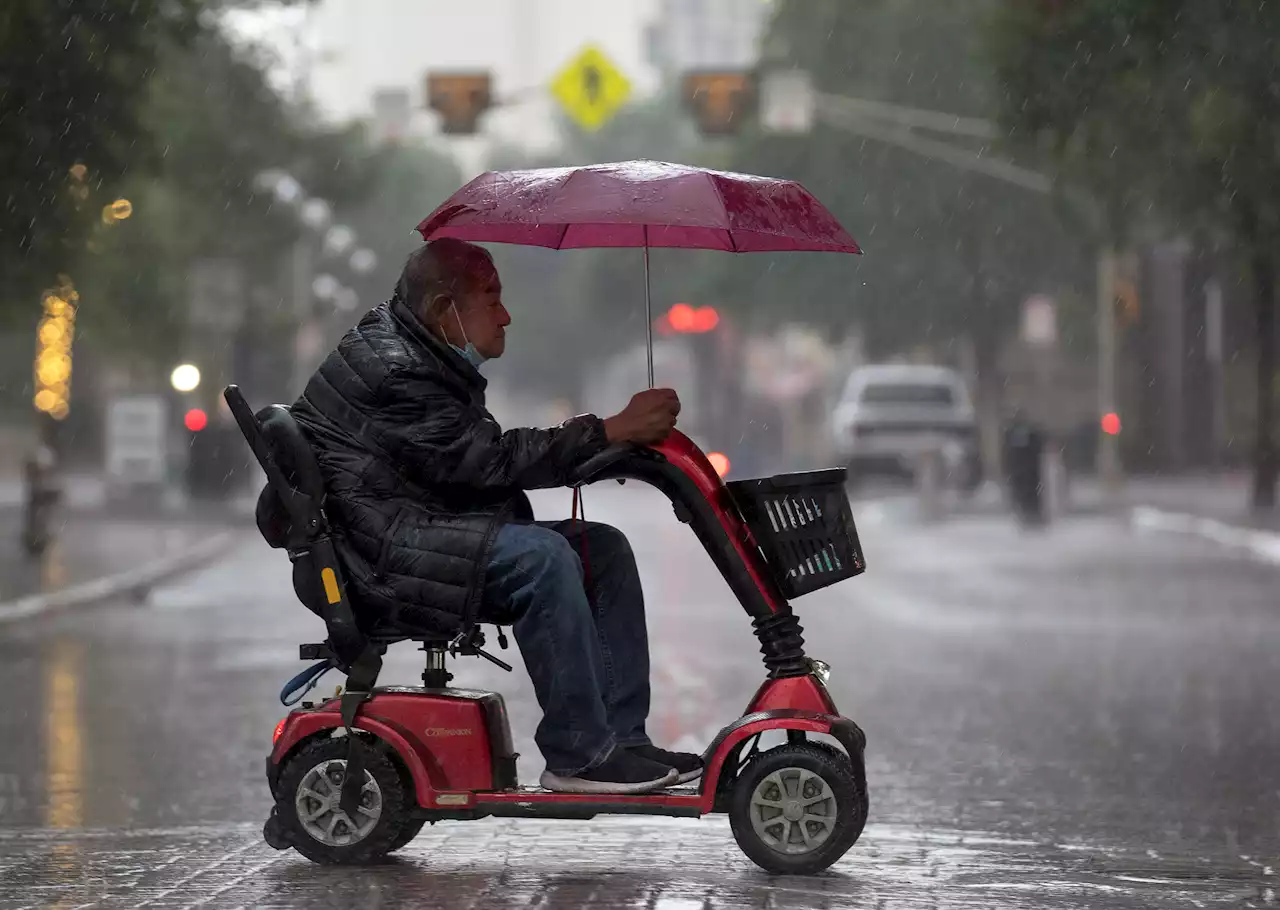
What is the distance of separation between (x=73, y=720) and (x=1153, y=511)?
2551 cm

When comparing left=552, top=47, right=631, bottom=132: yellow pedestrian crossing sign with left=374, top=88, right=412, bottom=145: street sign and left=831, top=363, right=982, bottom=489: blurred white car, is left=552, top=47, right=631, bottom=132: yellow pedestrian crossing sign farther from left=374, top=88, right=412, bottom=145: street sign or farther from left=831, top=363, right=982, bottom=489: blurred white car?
left=831, top=363, right=982, bottom=489: blurred white car

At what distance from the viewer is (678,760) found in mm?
7172

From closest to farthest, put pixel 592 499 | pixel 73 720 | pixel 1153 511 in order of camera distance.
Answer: pixel 73 720 < pixel 1153 511 < pixel 592 499

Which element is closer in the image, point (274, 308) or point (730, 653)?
point (730, 653)

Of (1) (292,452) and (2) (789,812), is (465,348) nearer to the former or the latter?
(1) (292,452)

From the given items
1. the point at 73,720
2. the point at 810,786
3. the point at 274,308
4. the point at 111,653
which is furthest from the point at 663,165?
the point at 274,308

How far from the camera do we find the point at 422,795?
6980 millimetres

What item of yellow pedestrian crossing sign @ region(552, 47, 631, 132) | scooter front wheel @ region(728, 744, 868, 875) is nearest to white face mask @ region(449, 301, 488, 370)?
scooter front wheel @ region(728, 744, 868, 875)

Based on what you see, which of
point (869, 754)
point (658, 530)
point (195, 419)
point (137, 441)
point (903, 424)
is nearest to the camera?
point (869, 754)

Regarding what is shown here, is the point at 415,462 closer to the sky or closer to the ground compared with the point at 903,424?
closer to the ground

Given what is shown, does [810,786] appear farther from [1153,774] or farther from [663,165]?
[1153,774]

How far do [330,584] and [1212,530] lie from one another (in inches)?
972

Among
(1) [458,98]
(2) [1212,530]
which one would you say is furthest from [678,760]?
(2) [1212,530]

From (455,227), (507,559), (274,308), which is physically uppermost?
(274,308)
